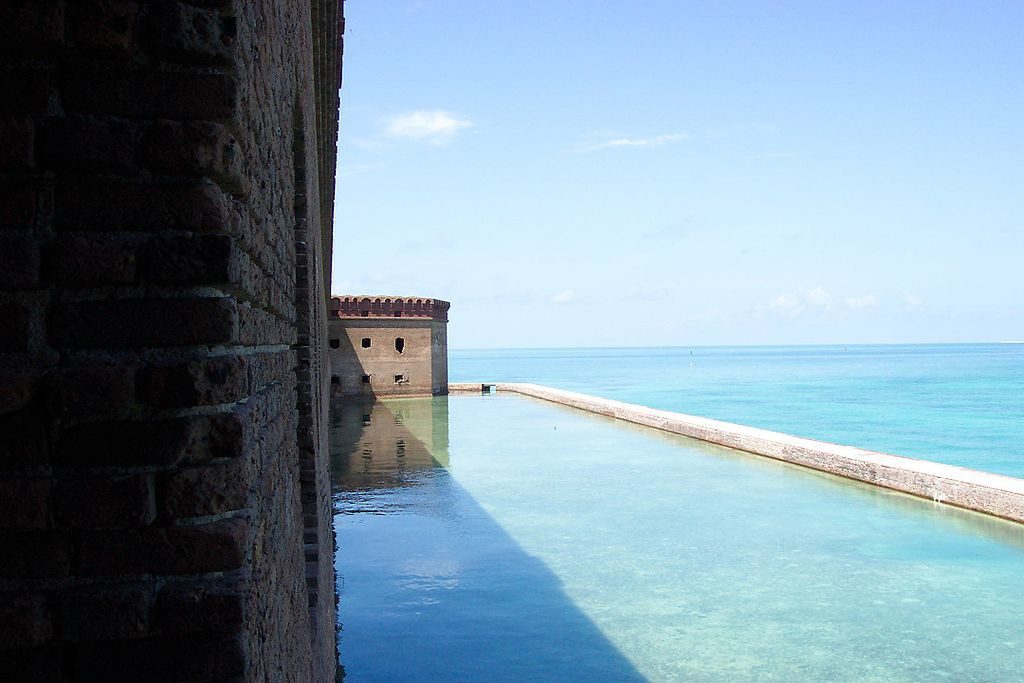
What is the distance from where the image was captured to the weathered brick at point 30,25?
1.23 meters

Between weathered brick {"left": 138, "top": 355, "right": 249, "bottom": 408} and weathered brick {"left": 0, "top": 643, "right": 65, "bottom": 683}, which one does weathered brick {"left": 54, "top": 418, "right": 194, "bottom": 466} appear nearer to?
weathered brick {"left": 138, "top": 355, "right": 249, "bottom": 408}

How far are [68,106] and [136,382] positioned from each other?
1.40ft

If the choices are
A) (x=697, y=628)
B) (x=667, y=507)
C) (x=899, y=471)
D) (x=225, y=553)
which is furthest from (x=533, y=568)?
(x=225, y=553)

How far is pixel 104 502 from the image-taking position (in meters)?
1.26

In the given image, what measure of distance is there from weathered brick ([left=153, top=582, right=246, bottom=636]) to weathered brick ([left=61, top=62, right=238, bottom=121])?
2.37 feet

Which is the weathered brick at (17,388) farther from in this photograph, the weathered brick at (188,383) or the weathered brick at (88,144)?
the weathered brick at (88,144)

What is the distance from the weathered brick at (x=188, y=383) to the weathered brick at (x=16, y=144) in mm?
354

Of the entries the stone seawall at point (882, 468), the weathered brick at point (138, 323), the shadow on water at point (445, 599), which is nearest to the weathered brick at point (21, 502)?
the weathered brick at point (138, 323)

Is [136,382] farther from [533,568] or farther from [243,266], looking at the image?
[533,568]

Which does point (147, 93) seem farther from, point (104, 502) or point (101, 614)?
point (101, 614)

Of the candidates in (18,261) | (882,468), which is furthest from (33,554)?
(882,468)

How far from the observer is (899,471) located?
45.0ft

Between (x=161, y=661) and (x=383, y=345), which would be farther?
(x=383, y=345)

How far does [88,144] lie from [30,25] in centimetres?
18
